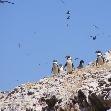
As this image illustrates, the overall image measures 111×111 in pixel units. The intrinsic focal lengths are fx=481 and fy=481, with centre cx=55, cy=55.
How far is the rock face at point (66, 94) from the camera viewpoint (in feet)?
83.0

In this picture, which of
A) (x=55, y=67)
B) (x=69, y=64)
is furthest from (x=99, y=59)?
(x=55, y=67)

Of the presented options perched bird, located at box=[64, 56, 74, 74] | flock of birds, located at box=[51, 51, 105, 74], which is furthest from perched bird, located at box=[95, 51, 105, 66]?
perched bird, located at box=[64, 56, 74, 74]

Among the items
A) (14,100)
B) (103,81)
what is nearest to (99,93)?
(103,81)

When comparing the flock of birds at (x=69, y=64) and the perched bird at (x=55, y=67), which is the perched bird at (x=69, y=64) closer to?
the flock of birds at (x=69, y=64)

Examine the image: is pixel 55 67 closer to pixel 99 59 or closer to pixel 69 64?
pixel 69 64

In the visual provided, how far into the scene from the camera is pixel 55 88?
30.2 metres

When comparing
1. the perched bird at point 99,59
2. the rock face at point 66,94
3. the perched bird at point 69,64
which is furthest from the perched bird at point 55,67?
the perched bird at point 99,59

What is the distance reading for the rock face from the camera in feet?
83.0

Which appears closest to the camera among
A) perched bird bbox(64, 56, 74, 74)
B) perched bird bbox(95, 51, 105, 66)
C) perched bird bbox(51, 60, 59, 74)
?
perched bird bbox(95, 51, 105, 66)

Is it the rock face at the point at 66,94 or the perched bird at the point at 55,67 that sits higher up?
the perched bird at the point at 55,67

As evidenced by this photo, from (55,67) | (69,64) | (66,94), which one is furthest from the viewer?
(55,67)

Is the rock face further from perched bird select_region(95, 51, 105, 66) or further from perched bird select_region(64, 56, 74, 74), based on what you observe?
perched bird select_region(95, 51, 105, 66)

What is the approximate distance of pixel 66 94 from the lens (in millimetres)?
28281

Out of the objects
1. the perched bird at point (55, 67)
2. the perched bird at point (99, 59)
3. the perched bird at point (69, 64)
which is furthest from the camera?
the perched bird at point (55, 67)
